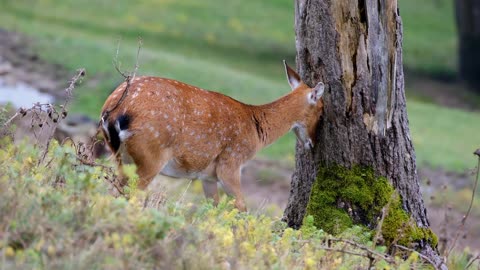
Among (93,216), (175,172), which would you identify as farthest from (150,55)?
(93,216)

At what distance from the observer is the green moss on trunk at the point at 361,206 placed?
892 cm

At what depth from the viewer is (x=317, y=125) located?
30.9 feet

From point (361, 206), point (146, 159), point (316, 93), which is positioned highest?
point (316, 93)

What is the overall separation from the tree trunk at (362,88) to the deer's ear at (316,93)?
0.07m

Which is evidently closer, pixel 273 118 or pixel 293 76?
pixel 293 76

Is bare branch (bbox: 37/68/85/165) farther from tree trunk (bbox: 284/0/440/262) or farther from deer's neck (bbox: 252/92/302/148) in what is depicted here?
deer's neck (bbox: 252/92/302/148)

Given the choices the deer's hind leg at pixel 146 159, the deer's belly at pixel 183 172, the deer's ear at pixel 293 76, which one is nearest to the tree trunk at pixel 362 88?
the deer's ear at pixel 293 76

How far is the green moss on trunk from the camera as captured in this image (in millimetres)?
8922

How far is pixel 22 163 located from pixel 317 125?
3.15 metres

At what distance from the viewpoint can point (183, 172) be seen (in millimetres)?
9625

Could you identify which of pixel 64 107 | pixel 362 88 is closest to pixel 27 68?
pixel 362 88

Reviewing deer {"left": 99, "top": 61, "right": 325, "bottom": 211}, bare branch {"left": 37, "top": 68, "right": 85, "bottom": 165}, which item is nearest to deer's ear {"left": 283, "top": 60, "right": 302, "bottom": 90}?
deer {"left": 99, "top": 61, "right": 325, "bottom": 211}

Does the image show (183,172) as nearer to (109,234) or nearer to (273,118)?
(273,118)

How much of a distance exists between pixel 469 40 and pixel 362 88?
20563 mm
